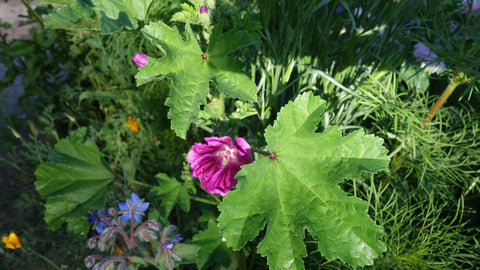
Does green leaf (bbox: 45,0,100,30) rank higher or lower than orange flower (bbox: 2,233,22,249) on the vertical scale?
higher

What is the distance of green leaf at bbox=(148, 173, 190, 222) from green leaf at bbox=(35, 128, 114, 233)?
0.46 feet

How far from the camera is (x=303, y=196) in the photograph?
2.19 feet

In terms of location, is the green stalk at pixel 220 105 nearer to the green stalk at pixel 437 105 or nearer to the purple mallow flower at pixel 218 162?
the purple mallow flower at pixel 218 162

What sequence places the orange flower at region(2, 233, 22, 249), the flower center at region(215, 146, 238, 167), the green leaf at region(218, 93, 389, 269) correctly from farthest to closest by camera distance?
the orange flower at region(2, 233, 22, 249) → the flower center at region(215, 146, 238, 167) → the green leaf at region(218, 93, 389, 269)

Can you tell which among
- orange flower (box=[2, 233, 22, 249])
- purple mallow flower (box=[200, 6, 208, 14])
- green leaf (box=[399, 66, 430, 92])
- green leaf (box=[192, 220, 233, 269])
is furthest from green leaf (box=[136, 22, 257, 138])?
orange flower (box=[2, 233, 22, 249])

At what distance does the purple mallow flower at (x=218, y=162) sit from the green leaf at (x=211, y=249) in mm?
284

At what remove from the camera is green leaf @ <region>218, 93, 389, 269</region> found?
63cm

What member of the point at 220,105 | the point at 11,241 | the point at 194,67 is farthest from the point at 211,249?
the point at 11,241

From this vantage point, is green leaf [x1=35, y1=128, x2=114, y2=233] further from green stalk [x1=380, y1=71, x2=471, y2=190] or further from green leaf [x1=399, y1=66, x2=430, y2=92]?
green leaf [x1=399, y1=66, x2=430, y2=92]

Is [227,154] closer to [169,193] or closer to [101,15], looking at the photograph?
[169,193]

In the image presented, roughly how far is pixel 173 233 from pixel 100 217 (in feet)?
0.68

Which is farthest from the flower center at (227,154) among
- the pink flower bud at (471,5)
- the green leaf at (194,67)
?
the pink flower bud at (471,5)

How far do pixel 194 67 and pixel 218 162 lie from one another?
0.71 ft

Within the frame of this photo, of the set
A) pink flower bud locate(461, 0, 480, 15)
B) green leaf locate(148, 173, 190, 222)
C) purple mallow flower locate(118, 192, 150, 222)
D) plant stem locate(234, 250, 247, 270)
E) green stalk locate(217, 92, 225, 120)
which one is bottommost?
plant stem locate(234, 250, 247, 270)
